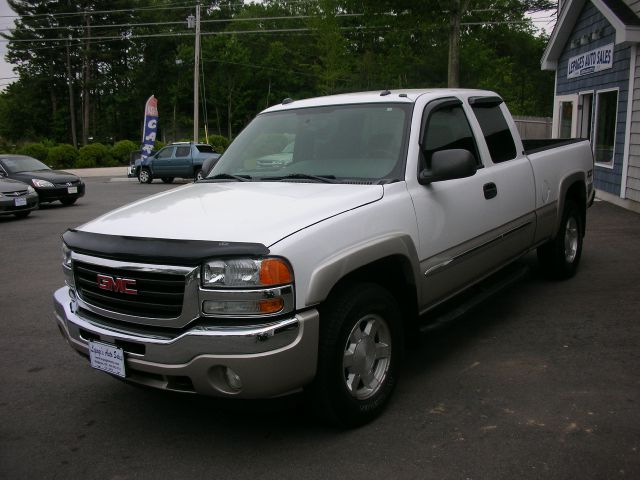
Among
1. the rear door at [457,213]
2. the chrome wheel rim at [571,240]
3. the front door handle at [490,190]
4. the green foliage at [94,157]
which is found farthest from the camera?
the green foliage at [94,157]

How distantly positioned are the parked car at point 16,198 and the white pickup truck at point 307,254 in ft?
33.6

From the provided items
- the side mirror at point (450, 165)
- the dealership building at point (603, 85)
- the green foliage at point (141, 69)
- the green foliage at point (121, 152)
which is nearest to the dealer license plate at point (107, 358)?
the side mirror at point (450, 165)

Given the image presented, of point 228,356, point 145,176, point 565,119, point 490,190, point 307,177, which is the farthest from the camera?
point 145,176

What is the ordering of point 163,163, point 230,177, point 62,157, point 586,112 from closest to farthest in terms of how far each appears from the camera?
point 230,177 → point 586,112 → point 163,163 → point 62,157

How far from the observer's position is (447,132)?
4.50 m

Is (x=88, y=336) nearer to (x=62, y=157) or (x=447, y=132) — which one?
(x=447, y=132)

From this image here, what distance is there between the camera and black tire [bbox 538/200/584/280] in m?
6.21

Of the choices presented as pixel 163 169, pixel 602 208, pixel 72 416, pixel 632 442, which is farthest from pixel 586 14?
pixel 163 169

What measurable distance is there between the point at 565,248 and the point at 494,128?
6.29 ft

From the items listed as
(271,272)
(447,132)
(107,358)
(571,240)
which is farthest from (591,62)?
(107,358)

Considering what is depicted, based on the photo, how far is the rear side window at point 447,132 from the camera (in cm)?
426

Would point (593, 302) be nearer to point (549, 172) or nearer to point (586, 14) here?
point (549, 172)

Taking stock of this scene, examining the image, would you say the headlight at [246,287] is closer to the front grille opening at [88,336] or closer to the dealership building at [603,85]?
the front grille opening at [88,336]

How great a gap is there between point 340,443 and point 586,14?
14052 mm
